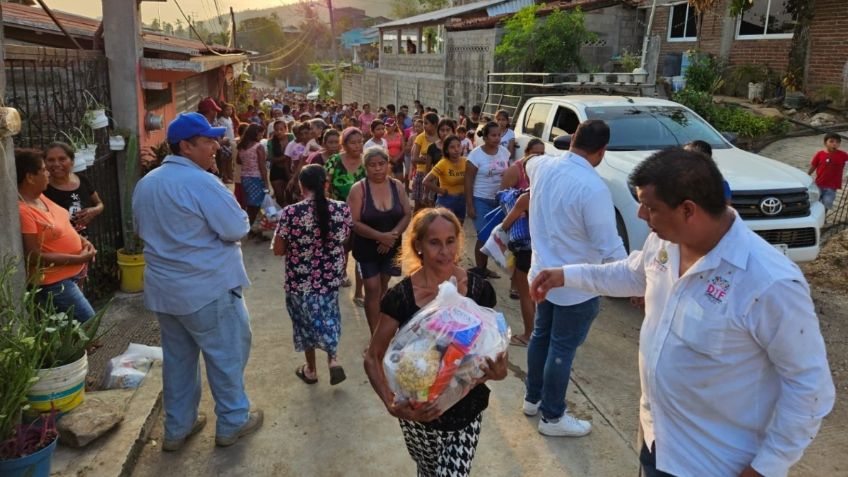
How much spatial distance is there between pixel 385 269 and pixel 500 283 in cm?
203

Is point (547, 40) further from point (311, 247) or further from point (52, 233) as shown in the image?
point (52, 233)

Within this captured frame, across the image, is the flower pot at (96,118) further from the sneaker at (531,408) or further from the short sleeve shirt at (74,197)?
the sneaker at (531,408)

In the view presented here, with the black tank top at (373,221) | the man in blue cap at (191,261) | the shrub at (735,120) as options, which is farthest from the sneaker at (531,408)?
the shrub at (735,120)

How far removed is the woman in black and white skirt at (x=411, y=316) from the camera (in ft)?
8.08

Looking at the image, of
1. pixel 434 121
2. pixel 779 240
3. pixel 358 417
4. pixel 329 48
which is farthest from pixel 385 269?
pixel 329 48

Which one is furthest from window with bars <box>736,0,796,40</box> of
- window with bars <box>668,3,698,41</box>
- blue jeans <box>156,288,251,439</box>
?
blue jeans <box>156,288,251,439</box>

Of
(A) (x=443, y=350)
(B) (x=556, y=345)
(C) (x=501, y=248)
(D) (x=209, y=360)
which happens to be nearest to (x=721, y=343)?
(A) (x=443, y=350)

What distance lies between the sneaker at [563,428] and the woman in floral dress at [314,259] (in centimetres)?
142

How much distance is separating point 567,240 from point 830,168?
23.3ft

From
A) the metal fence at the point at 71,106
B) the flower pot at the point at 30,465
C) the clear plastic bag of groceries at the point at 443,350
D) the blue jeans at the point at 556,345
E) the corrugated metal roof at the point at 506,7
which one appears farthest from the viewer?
the corrugated metal roof at the point at 506,7

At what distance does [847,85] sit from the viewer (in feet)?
39.3

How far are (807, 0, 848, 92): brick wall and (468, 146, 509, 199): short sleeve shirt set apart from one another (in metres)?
9.46

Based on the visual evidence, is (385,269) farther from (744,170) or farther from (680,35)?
(680,35)

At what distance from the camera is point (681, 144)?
275 inches
